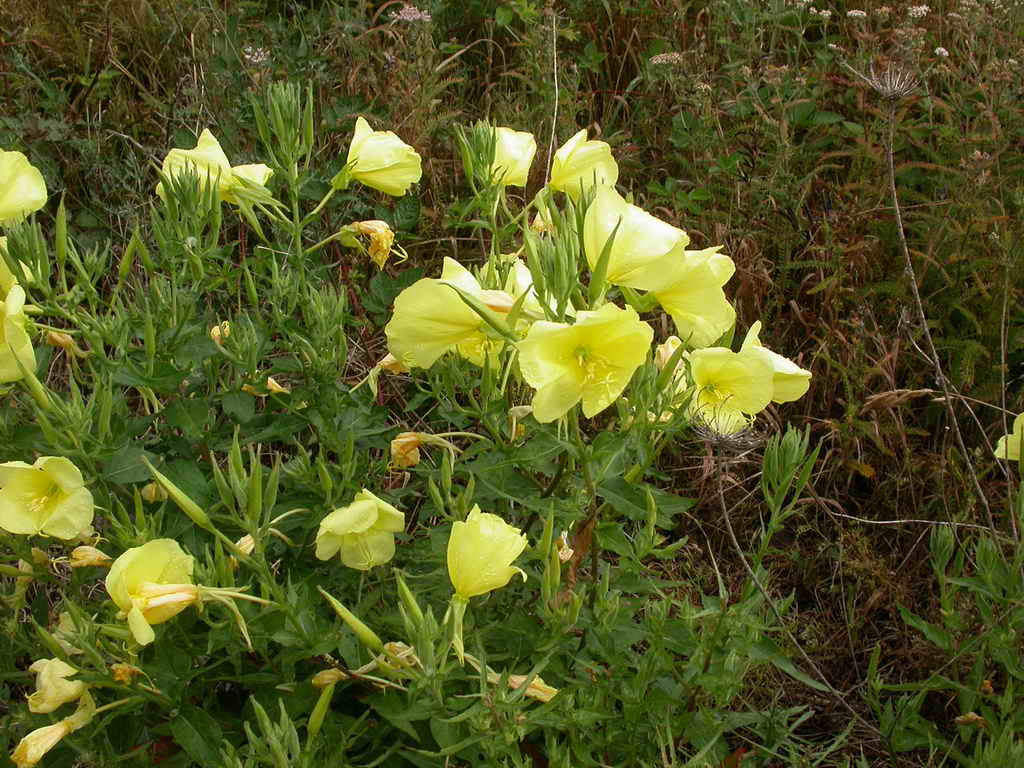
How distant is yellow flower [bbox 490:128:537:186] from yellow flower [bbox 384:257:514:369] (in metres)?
0.36

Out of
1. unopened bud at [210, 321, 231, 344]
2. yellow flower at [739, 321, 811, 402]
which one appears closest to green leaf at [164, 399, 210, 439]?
unopened bud at [210, 321, 231, 344]

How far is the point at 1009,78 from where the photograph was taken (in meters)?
3.01

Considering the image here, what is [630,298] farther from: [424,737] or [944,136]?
[944,136]

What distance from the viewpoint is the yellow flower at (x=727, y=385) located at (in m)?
1.50

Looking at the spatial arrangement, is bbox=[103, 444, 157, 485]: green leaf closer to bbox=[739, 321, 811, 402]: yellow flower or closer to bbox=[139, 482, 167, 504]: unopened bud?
bbox=[139, 482, 167, 504]: unopened bud

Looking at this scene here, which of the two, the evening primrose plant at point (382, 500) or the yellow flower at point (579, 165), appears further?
the yellow flower at point (579, 165)

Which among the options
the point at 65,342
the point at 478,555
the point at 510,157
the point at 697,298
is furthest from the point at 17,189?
the point at 697,298

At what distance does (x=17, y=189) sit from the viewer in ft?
5.36

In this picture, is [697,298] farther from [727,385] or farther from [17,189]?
[17,189]

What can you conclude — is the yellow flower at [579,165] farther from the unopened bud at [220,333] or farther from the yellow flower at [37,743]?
the yellow flower at [37,743]

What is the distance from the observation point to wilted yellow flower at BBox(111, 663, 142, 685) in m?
1.49

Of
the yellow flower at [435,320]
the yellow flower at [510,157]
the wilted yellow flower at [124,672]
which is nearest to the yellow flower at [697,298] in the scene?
the yellow flower at [435,320]

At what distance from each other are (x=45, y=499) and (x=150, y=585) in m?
0.29

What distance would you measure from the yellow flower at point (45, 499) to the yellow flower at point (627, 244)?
81 centimetres
